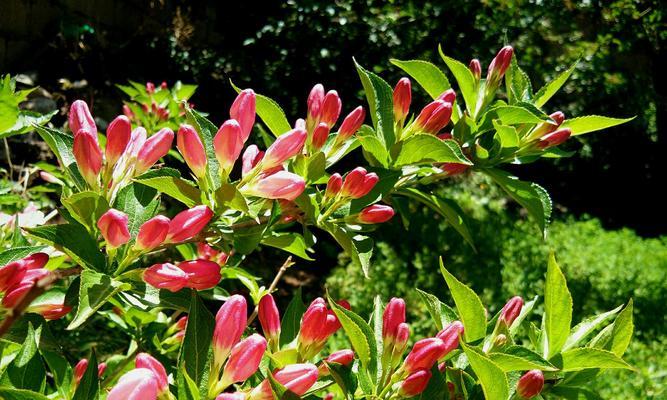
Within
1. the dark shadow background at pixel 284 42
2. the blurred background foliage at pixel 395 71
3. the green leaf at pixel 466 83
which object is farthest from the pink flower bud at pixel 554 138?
the dark shadow background at pixel 284 42

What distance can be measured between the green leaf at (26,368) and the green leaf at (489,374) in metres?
0.41

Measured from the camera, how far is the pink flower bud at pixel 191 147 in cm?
72

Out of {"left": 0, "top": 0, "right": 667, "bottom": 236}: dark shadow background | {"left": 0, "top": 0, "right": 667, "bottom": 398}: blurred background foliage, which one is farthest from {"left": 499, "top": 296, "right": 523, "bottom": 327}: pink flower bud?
{"left": 0, "top": 0, "right": 667, "bottom": 236}: dark shadow background

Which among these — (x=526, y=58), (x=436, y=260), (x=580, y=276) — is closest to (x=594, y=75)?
(x=526, y=58)

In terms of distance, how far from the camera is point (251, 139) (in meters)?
4.44

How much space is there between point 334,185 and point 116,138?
28 cm

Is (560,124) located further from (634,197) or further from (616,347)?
(634,197)

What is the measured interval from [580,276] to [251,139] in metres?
2.38

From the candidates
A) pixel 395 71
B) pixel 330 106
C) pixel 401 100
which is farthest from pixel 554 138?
pixel 395 71

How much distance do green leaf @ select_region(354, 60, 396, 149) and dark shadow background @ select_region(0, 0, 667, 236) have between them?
340 cm

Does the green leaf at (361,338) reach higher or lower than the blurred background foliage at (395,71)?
higher

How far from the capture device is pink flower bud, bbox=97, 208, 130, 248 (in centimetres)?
61

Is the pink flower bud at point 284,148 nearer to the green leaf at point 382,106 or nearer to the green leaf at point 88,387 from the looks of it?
the green leaf at point 382,106

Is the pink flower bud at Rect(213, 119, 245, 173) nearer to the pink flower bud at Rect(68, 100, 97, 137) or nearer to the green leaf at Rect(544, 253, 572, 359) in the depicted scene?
the pink flower bud at Rect(68, 100, 97, 137)
